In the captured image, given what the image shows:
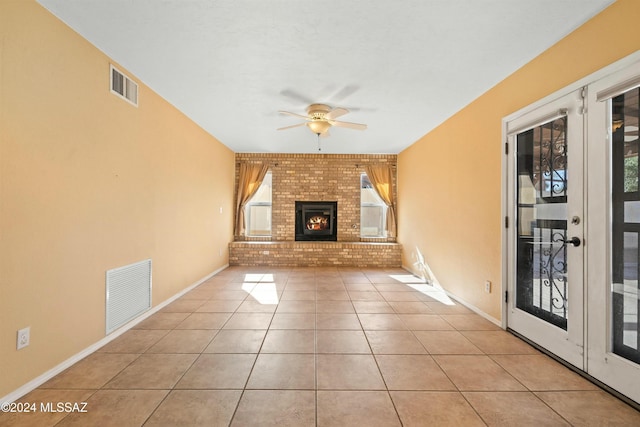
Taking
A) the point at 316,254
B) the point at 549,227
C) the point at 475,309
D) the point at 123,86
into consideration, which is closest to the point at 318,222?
the point at 316,254

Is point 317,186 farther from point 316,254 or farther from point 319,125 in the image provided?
point 319,125

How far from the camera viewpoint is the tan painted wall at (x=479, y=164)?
1.83 m

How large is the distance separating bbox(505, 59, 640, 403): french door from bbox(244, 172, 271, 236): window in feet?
16.2

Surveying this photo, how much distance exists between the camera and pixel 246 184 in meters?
6.21

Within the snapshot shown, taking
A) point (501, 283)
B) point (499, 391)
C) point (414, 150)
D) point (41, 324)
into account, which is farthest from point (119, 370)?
point (414, 150)

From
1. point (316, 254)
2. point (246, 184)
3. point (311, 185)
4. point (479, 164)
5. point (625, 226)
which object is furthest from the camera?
point (311, 185)

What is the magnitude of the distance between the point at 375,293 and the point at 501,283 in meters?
1.63

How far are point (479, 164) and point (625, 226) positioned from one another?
5.08 feet

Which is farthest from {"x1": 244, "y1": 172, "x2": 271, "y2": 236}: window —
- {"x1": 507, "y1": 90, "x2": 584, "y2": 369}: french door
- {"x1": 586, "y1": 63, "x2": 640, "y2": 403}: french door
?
{"x1": 586, "y1": 63, "x2": 640, "y2": 403}: french door

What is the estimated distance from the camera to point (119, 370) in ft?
6.44

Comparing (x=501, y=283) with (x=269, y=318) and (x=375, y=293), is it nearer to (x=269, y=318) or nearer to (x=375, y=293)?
(x=375, y=293)

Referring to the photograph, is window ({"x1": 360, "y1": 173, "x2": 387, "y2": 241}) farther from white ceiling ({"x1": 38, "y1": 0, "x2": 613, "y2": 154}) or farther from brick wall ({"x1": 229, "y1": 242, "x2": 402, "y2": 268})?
white ceiling ({"x1": 38, "y1": 0, "x2": 613, "y2": 154})

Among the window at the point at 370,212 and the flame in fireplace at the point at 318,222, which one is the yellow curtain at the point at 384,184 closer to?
the window at the point at 370,212

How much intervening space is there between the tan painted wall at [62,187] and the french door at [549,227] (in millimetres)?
3631
